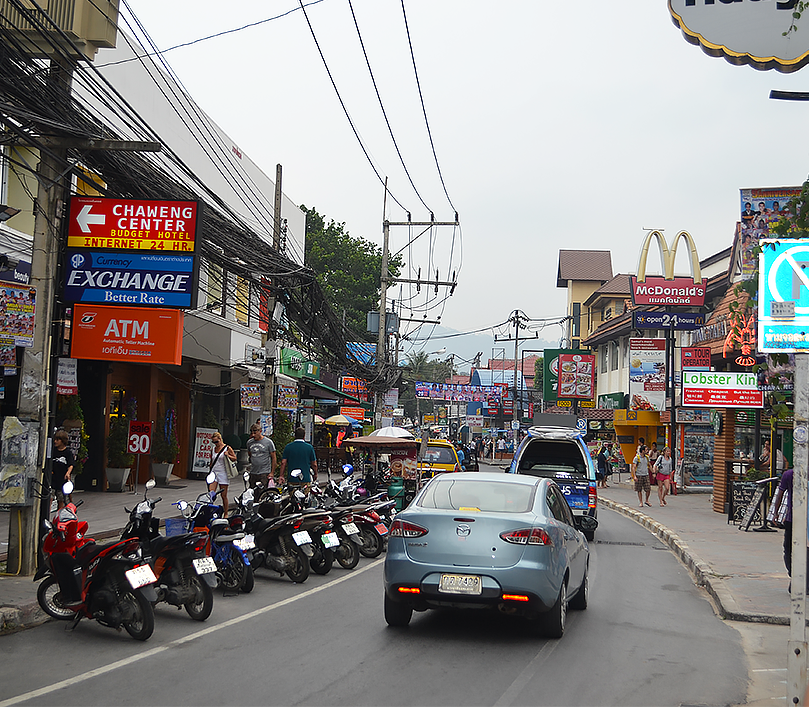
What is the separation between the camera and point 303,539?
10953 millimetres

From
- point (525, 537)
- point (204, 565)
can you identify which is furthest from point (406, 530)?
point (204, 565)

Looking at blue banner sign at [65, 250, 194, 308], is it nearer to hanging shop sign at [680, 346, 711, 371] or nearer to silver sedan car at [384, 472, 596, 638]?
silver sedan car at [384, 472, 596, 638]

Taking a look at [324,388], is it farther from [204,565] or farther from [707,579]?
[204,565]

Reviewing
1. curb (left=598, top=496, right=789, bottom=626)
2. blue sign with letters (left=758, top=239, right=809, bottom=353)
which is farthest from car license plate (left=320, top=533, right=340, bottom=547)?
blue sign with letters (left=758, top=239, right=809, bottom=353)

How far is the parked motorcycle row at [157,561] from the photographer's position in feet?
25.7

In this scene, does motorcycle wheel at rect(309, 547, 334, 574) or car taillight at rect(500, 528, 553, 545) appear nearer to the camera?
car taillight at rect(500, 528, 553, 545)

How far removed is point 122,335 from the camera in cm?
1134

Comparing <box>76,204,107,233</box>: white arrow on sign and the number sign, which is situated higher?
<box>76,204,107,233</box>: white arrow on sign

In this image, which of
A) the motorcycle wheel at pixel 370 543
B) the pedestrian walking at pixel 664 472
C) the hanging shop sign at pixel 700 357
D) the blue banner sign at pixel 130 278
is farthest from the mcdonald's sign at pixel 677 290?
the blue banner sign at pixel 130 278

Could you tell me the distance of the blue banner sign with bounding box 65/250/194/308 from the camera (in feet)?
35.9

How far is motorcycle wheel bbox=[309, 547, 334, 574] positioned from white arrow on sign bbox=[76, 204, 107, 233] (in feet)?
17.3

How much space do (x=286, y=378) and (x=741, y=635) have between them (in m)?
21.3

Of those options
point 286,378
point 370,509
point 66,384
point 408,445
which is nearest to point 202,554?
point 370,509

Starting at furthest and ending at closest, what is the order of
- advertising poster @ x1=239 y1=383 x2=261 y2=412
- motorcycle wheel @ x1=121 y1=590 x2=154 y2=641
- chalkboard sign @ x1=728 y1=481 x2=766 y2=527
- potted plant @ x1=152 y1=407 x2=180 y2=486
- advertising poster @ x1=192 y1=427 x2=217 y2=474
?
potted plant @ x1=152 y1=407 x2=180 y2=486, advertising poster @ x1=192 y1=427 x2=217 y2=474, advertising poster @ x1=239 y1=383 x2=261 y2=412, chalkboard sign @ x1=728 y1=481 x2=766 y2=527, motorcycle wheel @ x1=121 y1=590 x2=154 y2=641
